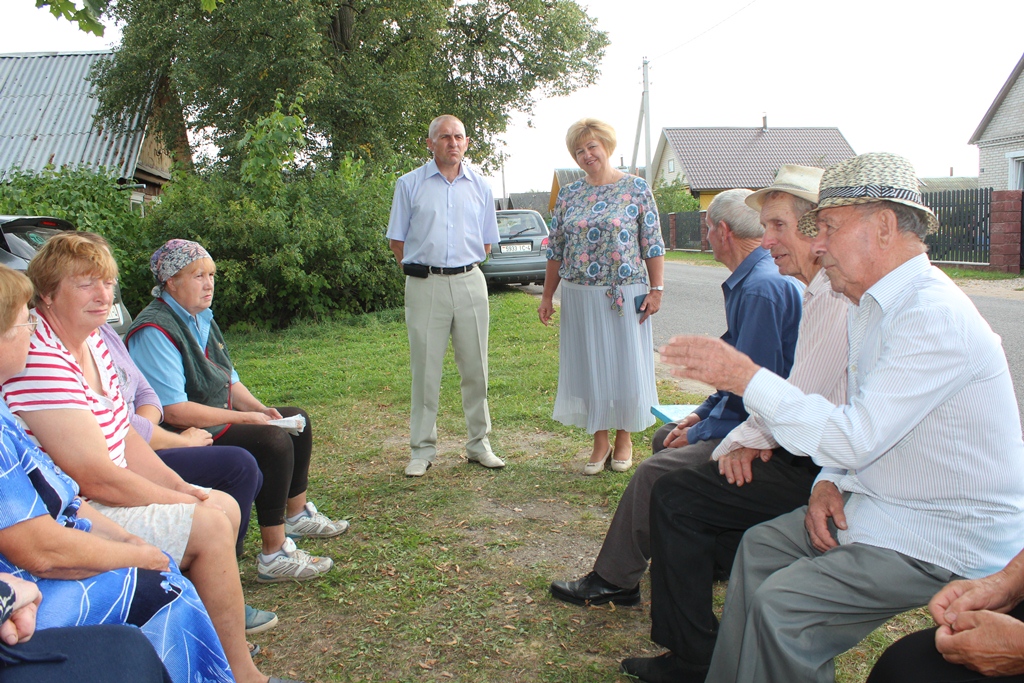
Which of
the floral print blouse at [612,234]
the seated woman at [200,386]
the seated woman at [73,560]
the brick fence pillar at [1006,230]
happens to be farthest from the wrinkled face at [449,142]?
the brick fence pillar at [1006,230]

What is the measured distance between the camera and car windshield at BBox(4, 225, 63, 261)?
5.82m

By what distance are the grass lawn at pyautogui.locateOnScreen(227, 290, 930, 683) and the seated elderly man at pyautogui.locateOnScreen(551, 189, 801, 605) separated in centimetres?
13

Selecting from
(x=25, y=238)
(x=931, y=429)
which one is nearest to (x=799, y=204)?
(x=931, y=429)

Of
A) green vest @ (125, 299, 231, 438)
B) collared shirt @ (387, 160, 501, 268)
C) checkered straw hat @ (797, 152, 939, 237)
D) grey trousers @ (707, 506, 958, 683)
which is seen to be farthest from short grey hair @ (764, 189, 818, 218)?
collared shirt @ (387, 160, 501, 268)

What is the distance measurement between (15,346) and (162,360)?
1.13 metres

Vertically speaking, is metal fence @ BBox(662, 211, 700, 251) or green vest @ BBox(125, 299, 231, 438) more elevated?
metal fence @ BBox(662, 211, 700, 251)

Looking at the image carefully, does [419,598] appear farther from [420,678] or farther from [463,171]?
[463,171]

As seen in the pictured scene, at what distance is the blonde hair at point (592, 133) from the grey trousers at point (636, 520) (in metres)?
2.23

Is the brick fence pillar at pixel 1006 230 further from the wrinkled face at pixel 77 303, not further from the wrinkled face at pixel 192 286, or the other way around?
the wrinkled face at pixel 77 303

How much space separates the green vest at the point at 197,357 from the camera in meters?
3.21

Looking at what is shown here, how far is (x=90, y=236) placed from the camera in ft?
8.86

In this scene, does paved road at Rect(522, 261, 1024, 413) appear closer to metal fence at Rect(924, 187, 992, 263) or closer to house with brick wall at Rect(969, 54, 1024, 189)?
metal fence at Rect(924, 187, 992, 263)

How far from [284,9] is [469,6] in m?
5.91

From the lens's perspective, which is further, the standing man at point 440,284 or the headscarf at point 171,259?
the standing man at point 440,284
